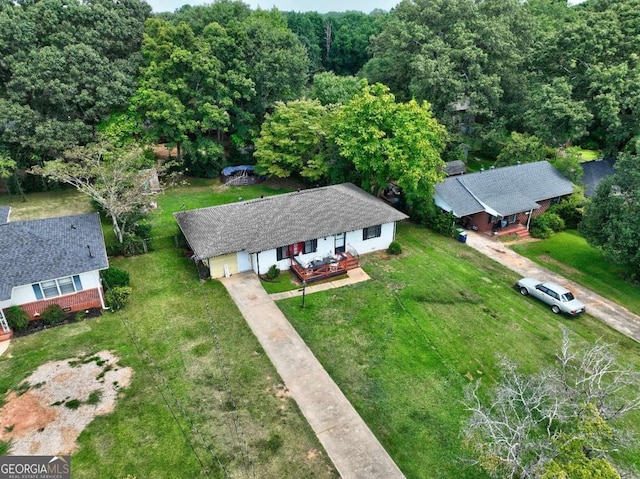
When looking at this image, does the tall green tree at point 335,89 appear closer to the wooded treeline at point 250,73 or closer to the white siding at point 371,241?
A: the wooded treeline at point 250,73

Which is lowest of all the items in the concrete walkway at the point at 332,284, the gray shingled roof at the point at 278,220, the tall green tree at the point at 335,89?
the concrete walkway at the point at 332,284

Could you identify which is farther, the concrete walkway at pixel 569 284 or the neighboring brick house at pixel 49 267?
the concrete walkway at pixel 569 284

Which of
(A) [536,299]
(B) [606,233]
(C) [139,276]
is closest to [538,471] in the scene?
(A) [536,299]

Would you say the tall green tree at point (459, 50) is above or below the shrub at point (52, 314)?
above

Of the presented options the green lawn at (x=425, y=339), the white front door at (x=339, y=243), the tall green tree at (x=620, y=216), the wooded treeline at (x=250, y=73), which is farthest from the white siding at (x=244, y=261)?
the tall green tree at (x=620, y=216)

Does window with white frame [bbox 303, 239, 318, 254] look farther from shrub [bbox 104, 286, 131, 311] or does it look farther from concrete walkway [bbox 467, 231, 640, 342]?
concrete walkway [bbox 467, 231, 640, 342]

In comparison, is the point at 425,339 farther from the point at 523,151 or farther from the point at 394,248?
the point at 523,151
